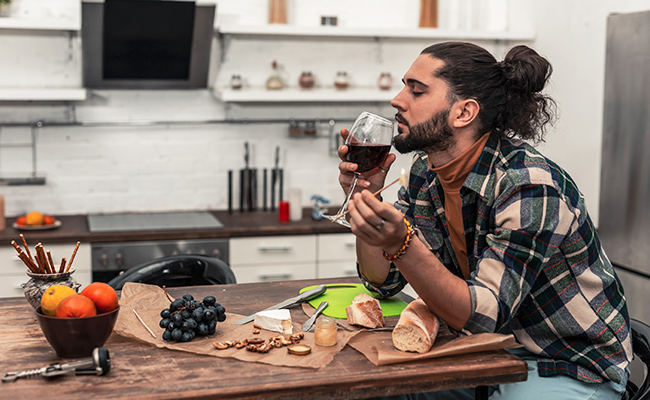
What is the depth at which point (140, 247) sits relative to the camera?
3496 millimetres

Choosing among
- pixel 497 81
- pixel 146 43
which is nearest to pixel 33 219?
pixel 146 43

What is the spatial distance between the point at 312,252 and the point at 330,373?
240 cm

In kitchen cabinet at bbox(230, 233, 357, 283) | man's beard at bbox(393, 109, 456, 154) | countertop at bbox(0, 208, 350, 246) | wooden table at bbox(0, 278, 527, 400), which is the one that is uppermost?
man's beard at bbox(393, 109, 456, 154)

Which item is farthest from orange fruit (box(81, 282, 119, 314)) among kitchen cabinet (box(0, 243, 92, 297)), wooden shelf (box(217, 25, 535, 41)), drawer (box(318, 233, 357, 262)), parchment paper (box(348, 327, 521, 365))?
wooden shelf (box(217, 25, 535, 41))

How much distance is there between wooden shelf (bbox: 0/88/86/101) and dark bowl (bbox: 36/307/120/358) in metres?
2.37

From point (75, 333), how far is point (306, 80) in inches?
114

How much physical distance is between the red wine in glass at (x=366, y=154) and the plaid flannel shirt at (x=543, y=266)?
248mm

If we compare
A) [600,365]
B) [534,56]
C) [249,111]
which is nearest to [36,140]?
[249,111]

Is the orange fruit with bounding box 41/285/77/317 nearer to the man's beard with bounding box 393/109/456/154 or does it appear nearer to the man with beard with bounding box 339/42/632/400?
the man with beard with bounding box 339/42/632/400

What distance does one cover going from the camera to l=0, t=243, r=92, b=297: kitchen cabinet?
3346mm

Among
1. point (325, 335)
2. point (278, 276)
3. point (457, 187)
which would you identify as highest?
point (457, 187)

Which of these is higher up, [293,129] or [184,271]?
[293,129]

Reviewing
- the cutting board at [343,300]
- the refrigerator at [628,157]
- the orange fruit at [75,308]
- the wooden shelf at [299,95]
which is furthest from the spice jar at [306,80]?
the orange fruit at [75,308]

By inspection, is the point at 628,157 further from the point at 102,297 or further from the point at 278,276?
the point at 102,297
